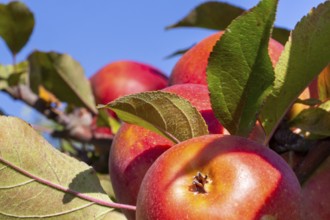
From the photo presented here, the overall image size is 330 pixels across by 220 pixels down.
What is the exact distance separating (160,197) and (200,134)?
0.13 meters

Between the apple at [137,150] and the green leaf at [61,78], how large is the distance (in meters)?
0.74

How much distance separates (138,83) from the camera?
58.4 inches

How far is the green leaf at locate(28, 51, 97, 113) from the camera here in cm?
154

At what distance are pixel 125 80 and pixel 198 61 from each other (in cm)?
59

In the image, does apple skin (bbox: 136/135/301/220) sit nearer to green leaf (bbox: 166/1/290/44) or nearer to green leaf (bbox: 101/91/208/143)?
green leaf (bbox: 101/91/208/143)

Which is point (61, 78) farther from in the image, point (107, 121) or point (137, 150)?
point (137, 150)

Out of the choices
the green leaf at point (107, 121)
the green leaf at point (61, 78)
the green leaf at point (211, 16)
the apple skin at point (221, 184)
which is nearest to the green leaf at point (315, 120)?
the apple skin at point (221, 184)

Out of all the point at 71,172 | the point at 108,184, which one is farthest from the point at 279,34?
the point at 71,172

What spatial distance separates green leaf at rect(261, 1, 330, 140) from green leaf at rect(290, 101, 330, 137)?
0.03 metres

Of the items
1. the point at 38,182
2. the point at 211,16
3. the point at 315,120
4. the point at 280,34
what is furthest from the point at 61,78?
the point at 315,120

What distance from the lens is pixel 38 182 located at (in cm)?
80

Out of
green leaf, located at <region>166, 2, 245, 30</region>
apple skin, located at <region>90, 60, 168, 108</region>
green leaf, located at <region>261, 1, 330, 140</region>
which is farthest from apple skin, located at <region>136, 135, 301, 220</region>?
apple skin, located at <region>90, 60, 168, 108</region>

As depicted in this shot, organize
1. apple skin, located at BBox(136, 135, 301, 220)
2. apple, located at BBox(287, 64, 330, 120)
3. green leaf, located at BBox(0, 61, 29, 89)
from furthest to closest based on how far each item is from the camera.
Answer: green leaf, located at BBox(0, 61, 29, 89)
apple, located at BBox(287, 64, 330, 120)
apple skin, located at BBox(136, 135, 301, 220)

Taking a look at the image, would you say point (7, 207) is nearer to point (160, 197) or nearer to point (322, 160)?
point (160, 197)
